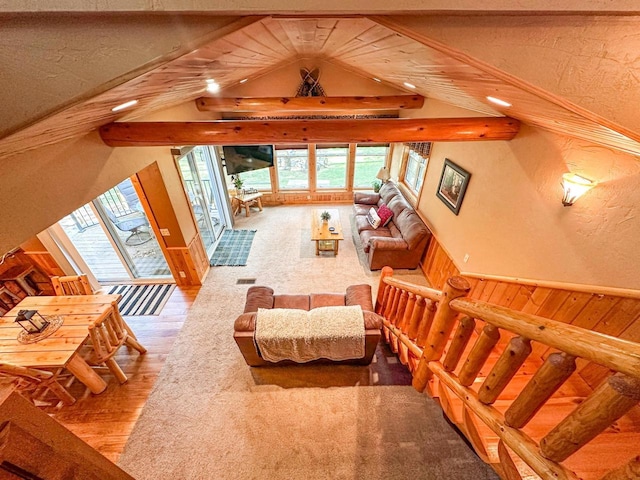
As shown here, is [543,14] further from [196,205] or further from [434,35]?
[196,205]

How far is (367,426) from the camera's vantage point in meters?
2.52

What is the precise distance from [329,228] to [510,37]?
421cm

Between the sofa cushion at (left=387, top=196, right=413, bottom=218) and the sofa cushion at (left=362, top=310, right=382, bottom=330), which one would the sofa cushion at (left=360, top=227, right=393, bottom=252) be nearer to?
the sofa cushion at (left=387, top=196, right=413, bottom=218)

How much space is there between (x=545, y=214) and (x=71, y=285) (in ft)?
18.2

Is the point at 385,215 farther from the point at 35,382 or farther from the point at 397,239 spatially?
the point at 35,382

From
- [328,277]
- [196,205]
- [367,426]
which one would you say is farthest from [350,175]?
[367,426]

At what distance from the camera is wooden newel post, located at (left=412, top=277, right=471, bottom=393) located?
4.21 ft

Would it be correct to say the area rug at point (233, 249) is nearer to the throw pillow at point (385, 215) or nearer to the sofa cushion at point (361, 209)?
the sofa cushion at point (361, 209)

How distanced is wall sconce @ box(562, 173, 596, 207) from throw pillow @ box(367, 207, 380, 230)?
3338mm

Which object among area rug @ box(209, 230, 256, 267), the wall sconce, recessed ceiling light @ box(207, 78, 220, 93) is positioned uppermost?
recessed ceiling light @ box(207, 78, 220, 93)

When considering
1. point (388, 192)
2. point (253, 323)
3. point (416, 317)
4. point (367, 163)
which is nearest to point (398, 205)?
point (388, 192)

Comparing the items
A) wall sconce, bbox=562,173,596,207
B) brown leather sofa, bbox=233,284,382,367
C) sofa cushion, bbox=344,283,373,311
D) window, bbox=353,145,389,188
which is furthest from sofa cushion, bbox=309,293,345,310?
window, bbox=353,145,389,188

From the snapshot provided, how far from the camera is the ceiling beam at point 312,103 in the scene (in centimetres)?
454

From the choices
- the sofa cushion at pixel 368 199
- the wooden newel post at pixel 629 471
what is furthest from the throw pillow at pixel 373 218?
the wooden newel post at pixel 629 471
